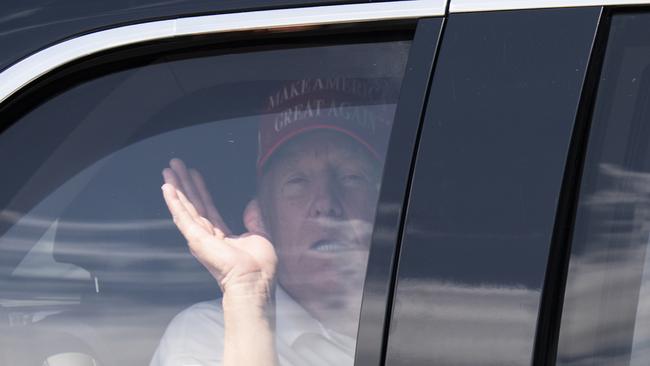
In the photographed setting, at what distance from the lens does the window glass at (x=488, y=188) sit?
49.8 inches

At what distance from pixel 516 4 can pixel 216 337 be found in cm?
68

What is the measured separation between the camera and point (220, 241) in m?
1.51

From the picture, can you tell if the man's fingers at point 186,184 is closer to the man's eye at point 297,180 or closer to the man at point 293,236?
the man at point 293,236

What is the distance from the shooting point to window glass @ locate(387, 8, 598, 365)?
4.15ft

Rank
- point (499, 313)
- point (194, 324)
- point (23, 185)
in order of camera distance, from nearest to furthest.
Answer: point (499, 313)
point (194, 324)
point (23, 185)

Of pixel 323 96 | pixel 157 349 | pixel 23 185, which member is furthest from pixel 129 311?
pixel 323 96

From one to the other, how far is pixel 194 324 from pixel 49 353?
10.5 inches

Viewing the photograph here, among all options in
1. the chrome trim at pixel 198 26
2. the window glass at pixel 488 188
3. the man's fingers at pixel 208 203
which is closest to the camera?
the window glass at pixel 488 188

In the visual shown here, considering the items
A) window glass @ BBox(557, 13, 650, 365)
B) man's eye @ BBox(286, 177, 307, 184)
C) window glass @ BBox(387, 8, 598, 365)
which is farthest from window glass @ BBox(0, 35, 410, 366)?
window glass @ BBox(557, 13, 650, 365)

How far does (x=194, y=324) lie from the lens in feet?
4.85

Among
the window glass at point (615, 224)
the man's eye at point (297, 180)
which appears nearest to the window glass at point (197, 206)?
the man's eye at point (297, 180)

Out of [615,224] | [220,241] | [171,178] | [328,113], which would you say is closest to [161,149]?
[171,178]

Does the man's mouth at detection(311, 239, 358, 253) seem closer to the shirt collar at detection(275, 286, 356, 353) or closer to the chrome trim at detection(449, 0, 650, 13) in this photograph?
the shirt collar at detection(275, 286, 356, 353)

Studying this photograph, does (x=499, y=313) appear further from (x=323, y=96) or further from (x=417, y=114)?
(x=323, y=96)
